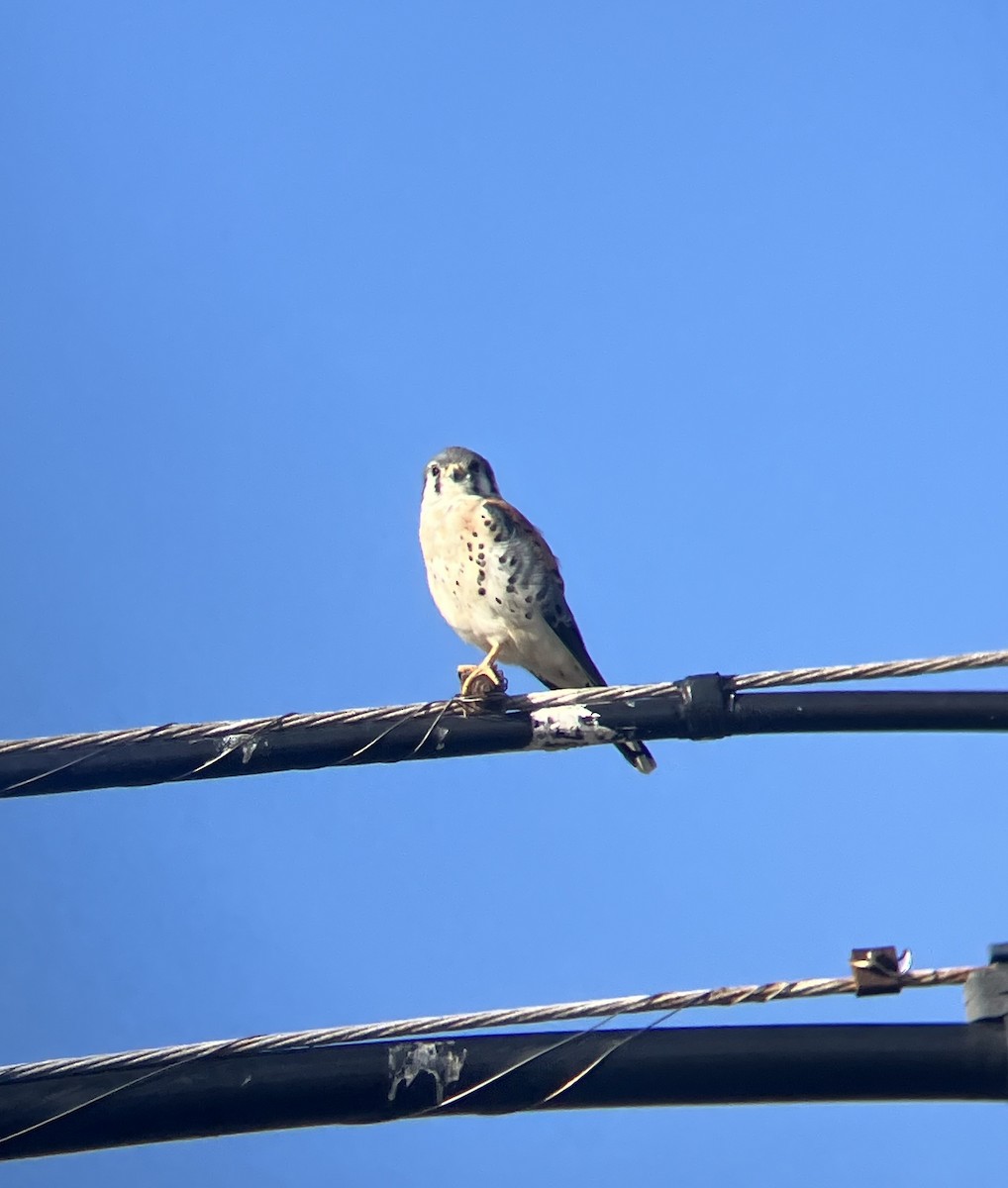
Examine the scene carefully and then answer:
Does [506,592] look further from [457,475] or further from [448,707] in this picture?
[448,707]

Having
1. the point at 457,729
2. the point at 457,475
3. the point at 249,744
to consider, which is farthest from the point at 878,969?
the point at 457,475

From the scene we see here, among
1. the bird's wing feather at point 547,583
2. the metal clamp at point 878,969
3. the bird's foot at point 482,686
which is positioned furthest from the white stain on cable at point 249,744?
the bird's wing feather at point 547,583

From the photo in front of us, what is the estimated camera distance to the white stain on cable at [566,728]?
4.14m

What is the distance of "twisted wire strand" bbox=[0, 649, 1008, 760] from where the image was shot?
371cm

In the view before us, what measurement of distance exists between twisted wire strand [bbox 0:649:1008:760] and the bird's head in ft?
7.70

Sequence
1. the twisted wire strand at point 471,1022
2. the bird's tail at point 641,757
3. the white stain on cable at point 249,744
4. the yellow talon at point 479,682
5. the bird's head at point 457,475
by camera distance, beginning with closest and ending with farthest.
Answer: the twisted wire strand at point 471,1022 < the white stain on cable at point 249,744 < the yellow talon at point 479,682 < the bird's tail at point 641,757 < the bird's head at point 457,475

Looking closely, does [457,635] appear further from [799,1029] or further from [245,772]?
→ [799,1029]

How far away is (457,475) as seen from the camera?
6539 mm

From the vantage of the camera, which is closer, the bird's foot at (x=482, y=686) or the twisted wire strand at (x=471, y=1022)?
the twisted wire strand at (x=471, y=1022)

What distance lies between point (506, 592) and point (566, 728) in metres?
1.81

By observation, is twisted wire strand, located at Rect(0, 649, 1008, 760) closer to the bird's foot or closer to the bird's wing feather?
the bird's foot

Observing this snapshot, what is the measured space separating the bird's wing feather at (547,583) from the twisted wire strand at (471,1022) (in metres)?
2.96

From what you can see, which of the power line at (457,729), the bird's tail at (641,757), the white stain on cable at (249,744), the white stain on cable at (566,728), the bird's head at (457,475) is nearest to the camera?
the power line at (457,729)

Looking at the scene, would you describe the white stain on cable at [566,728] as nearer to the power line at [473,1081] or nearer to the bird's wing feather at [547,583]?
the power line at [473,1081]
